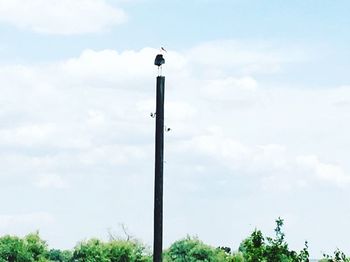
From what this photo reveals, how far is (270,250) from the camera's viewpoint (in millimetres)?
A: 23578

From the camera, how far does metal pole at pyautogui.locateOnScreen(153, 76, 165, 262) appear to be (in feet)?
49.5

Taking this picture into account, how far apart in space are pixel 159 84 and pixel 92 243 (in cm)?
4880

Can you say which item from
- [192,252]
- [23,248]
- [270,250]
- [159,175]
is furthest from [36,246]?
[159,175]

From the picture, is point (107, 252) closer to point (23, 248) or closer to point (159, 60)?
point (23, 248)

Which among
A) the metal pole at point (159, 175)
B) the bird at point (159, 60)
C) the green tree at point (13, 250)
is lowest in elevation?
the metal pole at point (159, 175)

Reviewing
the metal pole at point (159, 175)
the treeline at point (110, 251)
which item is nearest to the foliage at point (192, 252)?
the treeline at point (110, 251)

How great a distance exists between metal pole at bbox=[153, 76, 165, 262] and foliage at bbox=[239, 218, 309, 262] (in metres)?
8.81

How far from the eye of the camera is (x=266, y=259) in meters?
23.6

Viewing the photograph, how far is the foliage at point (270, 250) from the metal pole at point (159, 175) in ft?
28.9

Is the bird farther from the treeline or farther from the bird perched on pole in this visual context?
the treeline

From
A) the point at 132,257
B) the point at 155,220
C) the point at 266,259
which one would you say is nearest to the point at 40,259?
the point at 132,257

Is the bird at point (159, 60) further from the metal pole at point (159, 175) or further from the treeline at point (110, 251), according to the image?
the treeline at point (110, 251)

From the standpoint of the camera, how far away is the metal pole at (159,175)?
1508cm

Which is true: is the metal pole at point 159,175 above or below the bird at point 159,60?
below
